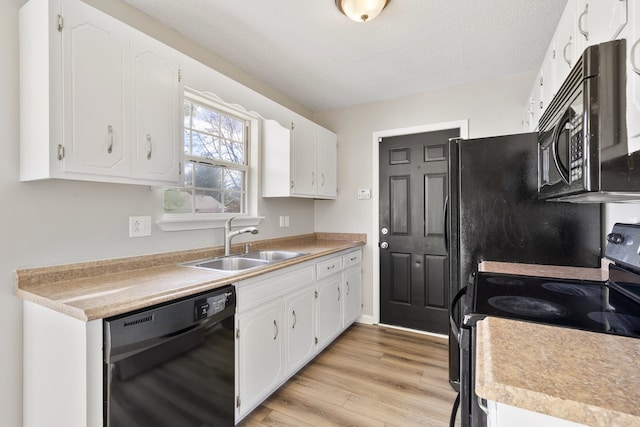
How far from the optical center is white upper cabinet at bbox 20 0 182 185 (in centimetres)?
122

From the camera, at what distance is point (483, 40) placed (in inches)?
83.8

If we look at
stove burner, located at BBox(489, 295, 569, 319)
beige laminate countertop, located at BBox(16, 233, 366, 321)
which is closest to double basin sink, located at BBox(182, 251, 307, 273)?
beige laminate countertop, located at BBox(16, 233, 366, 321)

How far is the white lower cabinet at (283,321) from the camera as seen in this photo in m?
1.67

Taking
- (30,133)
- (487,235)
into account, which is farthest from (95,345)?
(487,235)

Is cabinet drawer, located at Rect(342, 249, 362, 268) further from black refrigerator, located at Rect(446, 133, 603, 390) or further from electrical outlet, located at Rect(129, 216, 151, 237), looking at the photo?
electrical outlet, located at Rect(129, 216, 151, 237)

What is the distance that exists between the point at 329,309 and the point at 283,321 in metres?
0.70

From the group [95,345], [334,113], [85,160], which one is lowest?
[95,345]

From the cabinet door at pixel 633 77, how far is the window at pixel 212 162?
6.61 ft

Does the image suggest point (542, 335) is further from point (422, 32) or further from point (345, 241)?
point (345, 241)

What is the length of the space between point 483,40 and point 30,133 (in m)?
2.68

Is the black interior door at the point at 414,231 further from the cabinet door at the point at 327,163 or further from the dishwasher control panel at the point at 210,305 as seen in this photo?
the dishwasher control panel at the point at 210,305

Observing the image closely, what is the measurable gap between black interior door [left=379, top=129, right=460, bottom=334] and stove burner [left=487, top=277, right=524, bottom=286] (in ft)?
5.43

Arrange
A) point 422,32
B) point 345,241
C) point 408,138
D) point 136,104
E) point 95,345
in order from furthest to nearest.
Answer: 1. point 345,241
2. point 408,138
3. point 422,32
4. point 136,104
5. point 95,345

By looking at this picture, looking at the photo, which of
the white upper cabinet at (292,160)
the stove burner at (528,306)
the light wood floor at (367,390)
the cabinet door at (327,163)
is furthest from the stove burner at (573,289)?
the cabinet door at (327,163)
